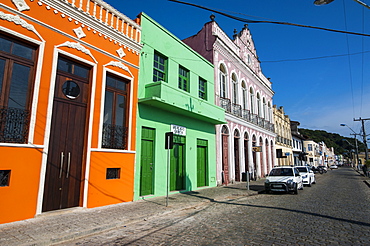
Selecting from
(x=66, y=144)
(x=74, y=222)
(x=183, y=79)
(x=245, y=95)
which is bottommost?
(x=74, y=222)

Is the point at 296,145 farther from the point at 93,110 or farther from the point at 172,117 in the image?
the point at 93,110

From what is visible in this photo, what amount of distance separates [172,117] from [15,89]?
23.4 ft

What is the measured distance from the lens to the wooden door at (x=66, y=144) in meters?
7.06

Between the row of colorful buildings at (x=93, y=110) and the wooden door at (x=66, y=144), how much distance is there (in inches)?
1.3

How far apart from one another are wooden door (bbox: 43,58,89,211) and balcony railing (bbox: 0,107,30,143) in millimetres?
798

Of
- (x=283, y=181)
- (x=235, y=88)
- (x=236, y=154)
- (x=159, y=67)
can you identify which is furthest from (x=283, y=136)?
(x=159, y=67)

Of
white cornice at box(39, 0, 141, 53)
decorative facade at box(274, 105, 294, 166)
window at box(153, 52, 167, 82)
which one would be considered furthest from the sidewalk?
decorative facade at box(274, 105, 294, 166)

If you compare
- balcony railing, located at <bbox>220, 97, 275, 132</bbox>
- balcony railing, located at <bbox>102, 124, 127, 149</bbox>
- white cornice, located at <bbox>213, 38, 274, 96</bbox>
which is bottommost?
balcony railing, located at <bbox>102, 124, 127, 149</bbox>

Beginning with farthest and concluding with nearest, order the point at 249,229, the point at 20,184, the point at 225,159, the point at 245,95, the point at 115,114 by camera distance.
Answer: the point at 245,95 → the point at 225,159 → the point at 115,114 → the point at 20,184 → the point at 249,229

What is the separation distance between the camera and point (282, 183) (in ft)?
40.7

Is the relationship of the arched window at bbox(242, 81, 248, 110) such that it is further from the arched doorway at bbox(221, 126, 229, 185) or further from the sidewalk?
the sidewalk

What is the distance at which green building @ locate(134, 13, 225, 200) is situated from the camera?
1042 cm

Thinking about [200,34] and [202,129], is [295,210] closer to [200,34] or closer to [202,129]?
[202,129]

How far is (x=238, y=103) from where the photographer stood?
2052 centimetres
